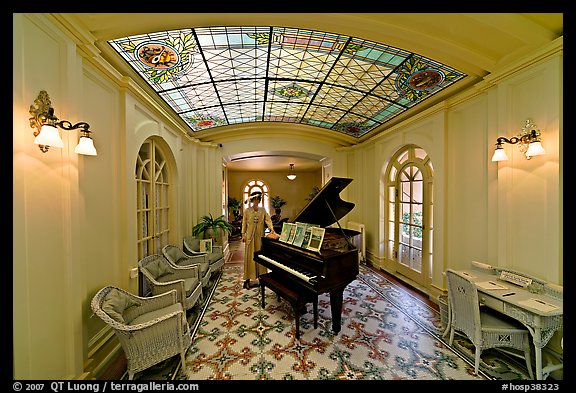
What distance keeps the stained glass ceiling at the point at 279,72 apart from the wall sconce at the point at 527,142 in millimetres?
1037

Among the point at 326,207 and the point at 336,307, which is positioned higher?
the point at 326,207

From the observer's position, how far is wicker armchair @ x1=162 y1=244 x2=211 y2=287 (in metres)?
3.42

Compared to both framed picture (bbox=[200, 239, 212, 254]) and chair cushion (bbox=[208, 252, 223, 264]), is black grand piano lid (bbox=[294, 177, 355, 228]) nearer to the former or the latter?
chair cushion (bbox=[208, 252, 223, 264])

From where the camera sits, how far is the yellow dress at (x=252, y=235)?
3.89 metres

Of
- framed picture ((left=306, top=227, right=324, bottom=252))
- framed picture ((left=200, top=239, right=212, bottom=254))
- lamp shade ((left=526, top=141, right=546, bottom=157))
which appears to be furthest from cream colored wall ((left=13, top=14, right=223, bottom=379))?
lamp shade ((left=526, top=141, right=546, bottom=157))

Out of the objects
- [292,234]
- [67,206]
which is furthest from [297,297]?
[67,206]

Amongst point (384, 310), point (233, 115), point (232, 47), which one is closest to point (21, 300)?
point (232, 47)

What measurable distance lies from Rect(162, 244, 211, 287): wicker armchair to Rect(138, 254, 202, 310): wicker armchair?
7.5 inches

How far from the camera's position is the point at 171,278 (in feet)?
10.0

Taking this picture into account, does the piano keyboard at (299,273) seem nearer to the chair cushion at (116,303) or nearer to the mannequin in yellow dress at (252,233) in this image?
the mannequin in yellow dress at (252,233)

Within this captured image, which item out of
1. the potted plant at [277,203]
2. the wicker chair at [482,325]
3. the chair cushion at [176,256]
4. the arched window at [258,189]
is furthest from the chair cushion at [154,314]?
the arched window at [258,189]

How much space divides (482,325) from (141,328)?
315 cm

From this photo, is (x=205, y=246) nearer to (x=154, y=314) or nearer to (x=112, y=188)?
(x=154, y=314)
